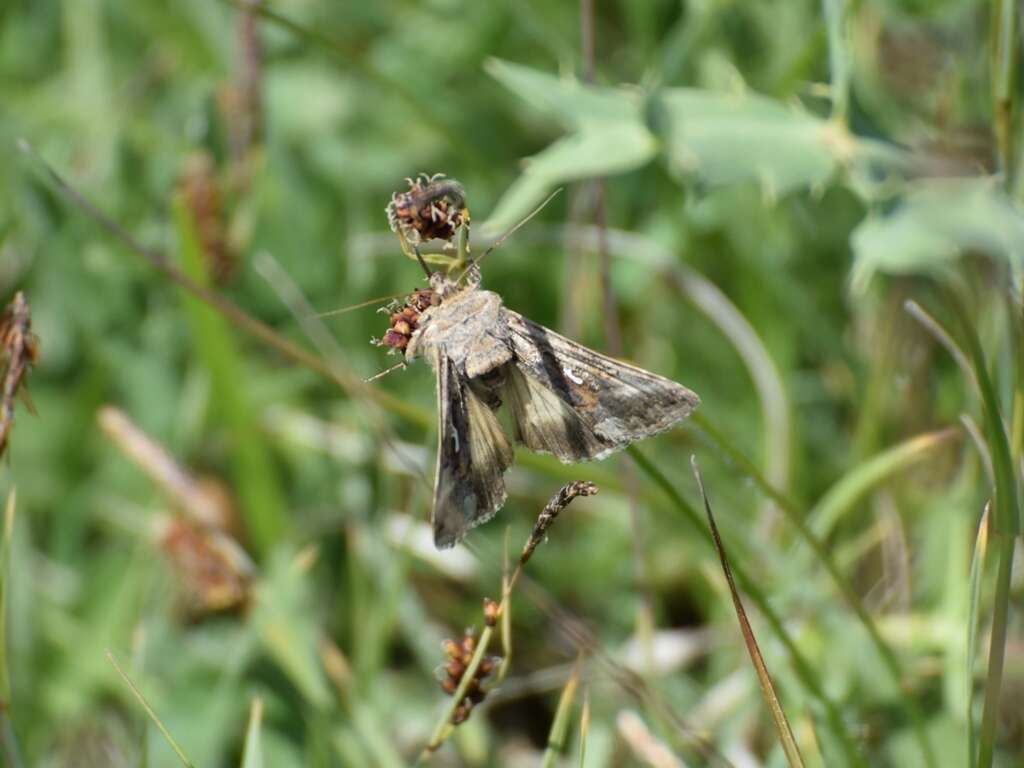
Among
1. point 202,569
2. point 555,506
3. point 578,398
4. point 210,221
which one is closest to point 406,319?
point 578,398

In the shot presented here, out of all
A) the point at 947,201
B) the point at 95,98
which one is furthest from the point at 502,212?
the point at 95,98

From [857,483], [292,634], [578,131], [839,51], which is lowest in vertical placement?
[292,634]

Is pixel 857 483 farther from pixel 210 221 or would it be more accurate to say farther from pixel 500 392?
pixel 210 221

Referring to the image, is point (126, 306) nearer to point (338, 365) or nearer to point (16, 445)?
point (16, 445)

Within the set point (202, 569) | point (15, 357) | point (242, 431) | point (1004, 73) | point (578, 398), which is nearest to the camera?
point (15, 357)

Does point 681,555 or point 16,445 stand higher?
point 16,445

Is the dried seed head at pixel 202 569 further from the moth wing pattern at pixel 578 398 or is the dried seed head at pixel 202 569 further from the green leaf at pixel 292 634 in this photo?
the moth wing pattern at pixel 578 398
